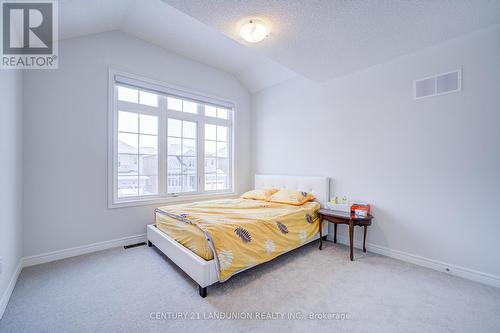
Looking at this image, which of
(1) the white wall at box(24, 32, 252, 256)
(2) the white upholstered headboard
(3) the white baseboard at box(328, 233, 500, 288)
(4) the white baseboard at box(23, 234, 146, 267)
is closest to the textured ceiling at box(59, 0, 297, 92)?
(1) the white wall at box(24, 32, 252, 256)

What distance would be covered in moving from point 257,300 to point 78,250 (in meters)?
2.47

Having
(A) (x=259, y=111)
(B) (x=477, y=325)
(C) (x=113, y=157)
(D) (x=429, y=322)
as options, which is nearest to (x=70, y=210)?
(C) (x=113, y=157)

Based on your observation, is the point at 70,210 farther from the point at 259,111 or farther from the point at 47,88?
the point at 259,111

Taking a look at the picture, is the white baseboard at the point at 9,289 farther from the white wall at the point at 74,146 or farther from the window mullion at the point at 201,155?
the window mullion at the point at 201,155

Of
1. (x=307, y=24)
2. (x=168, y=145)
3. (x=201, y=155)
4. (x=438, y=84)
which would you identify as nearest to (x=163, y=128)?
(x=168, y=145)

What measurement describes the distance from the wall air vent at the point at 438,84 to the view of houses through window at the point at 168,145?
3.16m

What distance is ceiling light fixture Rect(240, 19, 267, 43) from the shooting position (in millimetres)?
2055

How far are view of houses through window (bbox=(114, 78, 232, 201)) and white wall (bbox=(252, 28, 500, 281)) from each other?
1.81 m

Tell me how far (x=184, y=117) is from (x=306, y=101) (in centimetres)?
219

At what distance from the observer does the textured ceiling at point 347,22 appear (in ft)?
6.02

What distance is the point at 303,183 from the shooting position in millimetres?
3682

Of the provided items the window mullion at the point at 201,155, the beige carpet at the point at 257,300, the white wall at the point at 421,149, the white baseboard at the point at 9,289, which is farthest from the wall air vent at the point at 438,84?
the white baseboard at the point at 9,289

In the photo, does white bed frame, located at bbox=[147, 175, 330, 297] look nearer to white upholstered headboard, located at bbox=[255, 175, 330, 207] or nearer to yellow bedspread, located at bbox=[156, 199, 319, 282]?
white upholstered headboard, located at bbox=[255, 175, 330, 207]

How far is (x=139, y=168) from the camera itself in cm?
340
